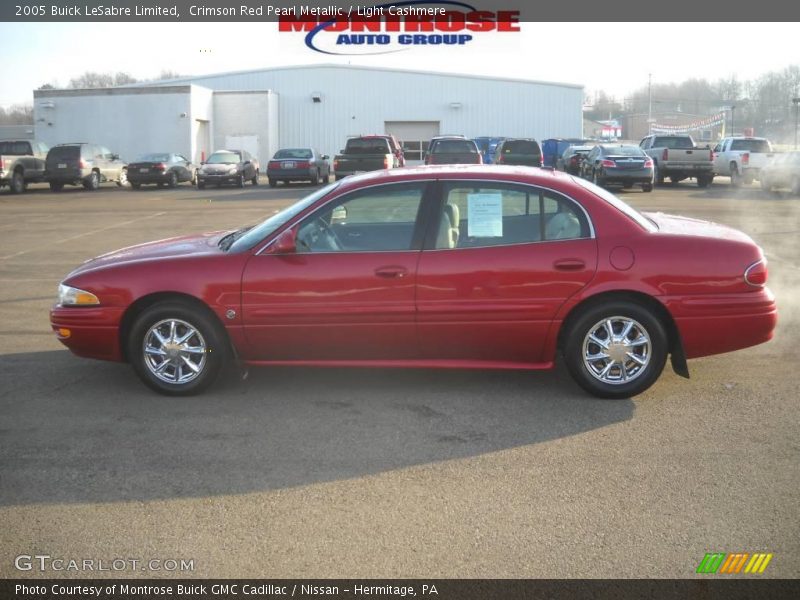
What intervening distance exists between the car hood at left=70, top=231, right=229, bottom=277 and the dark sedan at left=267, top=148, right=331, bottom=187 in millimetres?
26099

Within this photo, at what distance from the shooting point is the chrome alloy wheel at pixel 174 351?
6195 millimetres

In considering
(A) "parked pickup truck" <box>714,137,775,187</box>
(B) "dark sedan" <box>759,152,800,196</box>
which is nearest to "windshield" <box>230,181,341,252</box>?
(B) "dark sedan" <box>759,152,800,196</box>

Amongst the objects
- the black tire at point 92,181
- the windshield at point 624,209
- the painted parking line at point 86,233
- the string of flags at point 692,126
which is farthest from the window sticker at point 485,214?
the string of flags at point 692,126

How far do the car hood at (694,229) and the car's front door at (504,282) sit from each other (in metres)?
0.69

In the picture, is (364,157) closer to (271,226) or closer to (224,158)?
(224,158)

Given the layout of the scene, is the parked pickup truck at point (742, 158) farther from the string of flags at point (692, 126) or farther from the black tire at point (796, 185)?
the string of flags at point (692, 126)

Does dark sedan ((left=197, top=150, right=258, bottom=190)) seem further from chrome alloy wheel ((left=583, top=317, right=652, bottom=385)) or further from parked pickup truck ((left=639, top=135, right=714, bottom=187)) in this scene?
chrome alloy wheel ((left=583, top=317, right=652, bottom=385))

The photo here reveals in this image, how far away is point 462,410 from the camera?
5.89m

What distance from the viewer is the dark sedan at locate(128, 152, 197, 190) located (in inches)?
1332

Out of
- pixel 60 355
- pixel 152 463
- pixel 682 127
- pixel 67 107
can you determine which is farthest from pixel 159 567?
pixel 682 127

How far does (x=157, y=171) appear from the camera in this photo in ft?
112

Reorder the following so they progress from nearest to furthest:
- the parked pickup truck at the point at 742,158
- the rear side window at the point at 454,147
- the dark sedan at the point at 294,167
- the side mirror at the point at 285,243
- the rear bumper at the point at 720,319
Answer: the rear bumper at the point at 720,319 → the side mirror at the point at 285,243 → the rear side window at the point at 454,147 → the parked pickup truck at the point at 742,158 → the dark sedan at the point at 294,167

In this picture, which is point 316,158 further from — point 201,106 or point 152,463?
point 152,463

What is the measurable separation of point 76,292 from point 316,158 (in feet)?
93.0
